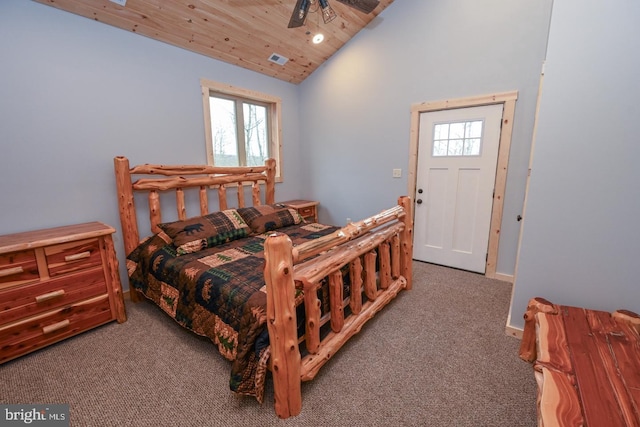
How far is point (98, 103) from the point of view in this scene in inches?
89.2

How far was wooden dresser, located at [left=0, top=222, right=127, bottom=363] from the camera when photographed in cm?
172

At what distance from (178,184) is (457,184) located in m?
A: 3.00

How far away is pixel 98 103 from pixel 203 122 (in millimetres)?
912

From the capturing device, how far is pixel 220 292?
1.66m

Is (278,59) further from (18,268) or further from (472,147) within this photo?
(18,268)

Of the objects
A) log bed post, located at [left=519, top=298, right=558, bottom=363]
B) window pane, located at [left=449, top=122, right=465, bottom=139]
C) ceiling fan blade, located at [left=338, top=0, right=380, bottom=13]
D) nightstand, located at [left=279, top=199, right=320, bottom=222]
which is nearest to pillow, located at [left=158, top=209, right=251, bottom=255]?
nightstand, located at [left=279, top=199, right=320, bottom=222]

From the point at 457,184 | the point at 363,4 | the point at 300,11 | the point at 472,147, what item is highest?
the point at 363,4

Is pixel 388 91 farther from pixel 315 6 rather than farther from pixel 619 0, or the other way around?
pixel 619 0

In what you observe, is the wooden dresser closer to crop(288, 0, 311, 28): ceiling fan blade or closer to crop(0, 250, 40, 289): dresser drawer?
crop(0, 250, 40, 289): dresser drawer

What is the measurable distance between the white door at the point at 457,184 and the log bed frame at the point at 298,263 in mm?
903

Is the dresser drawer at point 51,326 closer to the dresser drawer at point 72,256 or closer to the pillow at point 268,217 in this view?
the dresser drawer at point 72,256

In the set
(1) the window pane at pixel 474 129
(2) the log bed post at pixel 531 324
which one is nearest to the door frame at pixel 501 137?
(1) the window pane at pixel 474 129

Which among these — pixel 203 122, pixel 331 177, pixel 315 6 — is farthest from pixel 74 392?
pixel 315 6

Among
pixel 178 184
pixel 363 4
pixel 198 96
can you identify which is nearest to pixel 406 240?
pixel 363 4
